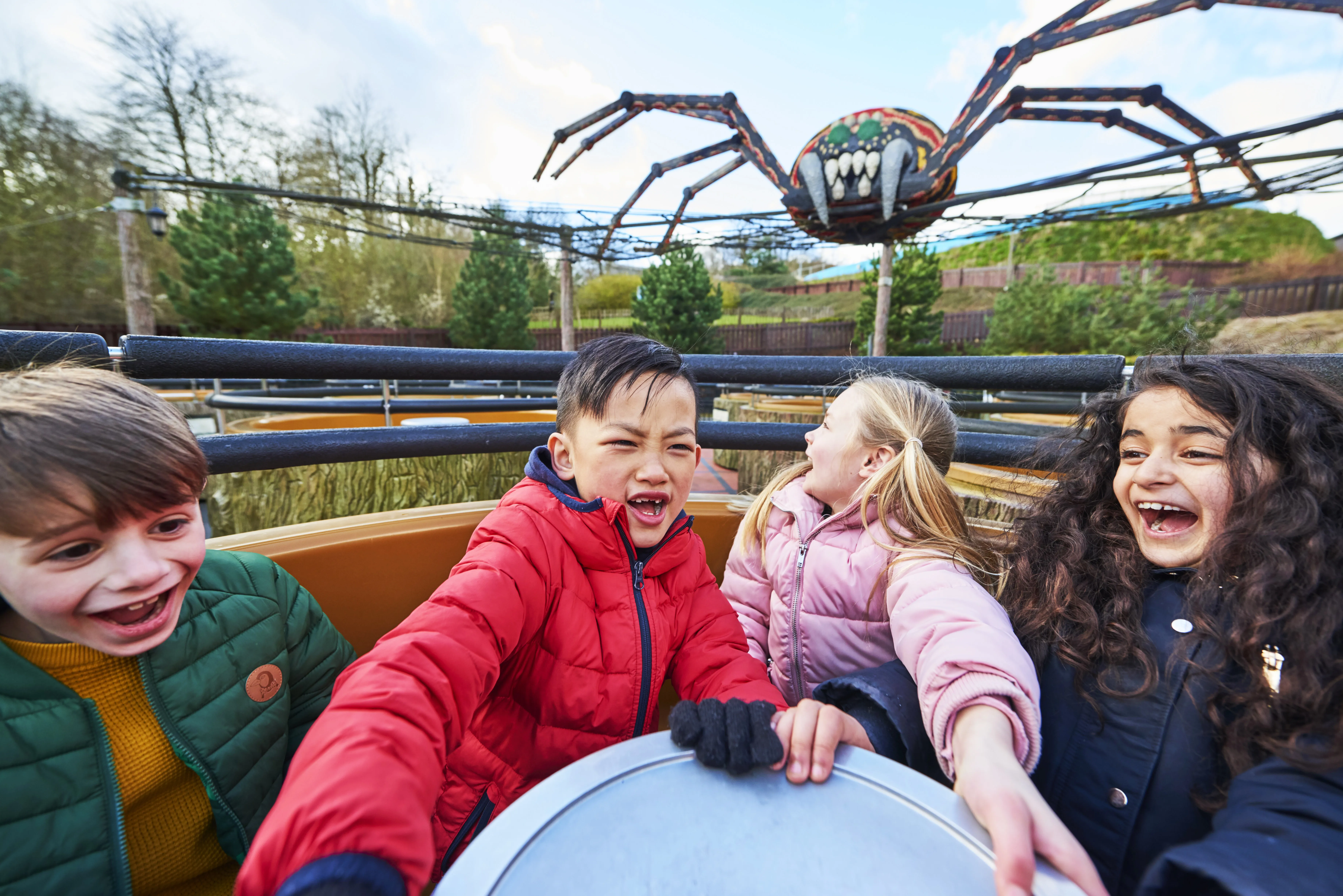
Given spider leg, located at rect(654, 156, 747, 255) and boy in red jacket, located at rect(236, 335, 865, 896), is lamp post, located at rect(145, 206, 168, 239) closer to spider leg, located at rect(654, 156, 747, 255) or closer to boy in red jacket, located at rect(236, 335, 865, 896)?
spider leg, located at rect(654, 156, 747, 255)

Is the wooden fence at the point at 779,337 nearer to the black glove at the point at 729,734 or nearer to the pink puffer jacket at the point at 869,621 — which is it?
the pink puffer jacket at the point at 869,621

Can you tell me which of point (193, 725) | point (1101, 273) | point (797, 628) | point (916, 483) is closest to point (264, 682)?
point (193, 725)

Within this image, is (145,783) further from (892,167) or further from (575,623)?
(892,167)

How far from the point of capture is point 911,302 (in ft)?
66.5

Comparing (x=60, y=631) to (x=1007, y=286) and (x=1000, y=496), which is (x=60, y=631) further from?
(x=1007, y=286)

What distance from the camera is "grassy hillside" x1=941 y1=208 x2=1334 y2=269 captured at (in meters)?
24.3

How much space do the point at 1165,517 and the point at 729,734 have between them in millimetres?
878

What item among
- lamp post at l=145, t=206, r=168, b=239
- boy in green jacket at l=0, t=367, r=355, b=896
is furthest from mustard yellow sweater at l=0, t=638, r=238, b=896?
lamp post at l=145, t=206, r=168, b=239

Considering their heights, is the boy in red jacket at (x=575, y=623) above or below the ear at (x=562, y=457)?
below

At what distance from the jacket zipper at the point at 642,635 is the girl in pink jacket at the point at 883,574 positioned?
1.02ft

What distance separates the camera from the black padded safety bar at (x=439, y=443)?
117 centimetres

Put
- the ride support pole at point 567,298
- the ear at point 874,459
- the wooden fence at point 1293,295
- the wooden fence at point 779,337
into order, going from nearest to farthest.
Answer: the ear at point 874,459
the ride support pole at point 567,298
the wooden fence at point 1293,295
the wooden fence at point 779,337

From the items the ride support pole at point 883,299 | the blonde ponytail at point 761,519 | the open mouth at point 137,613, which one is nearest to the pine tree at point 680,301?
the ride support pole at point 883,299

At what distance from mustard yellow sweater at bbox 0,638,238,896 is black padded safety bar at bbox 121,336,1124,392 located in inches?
18.0
